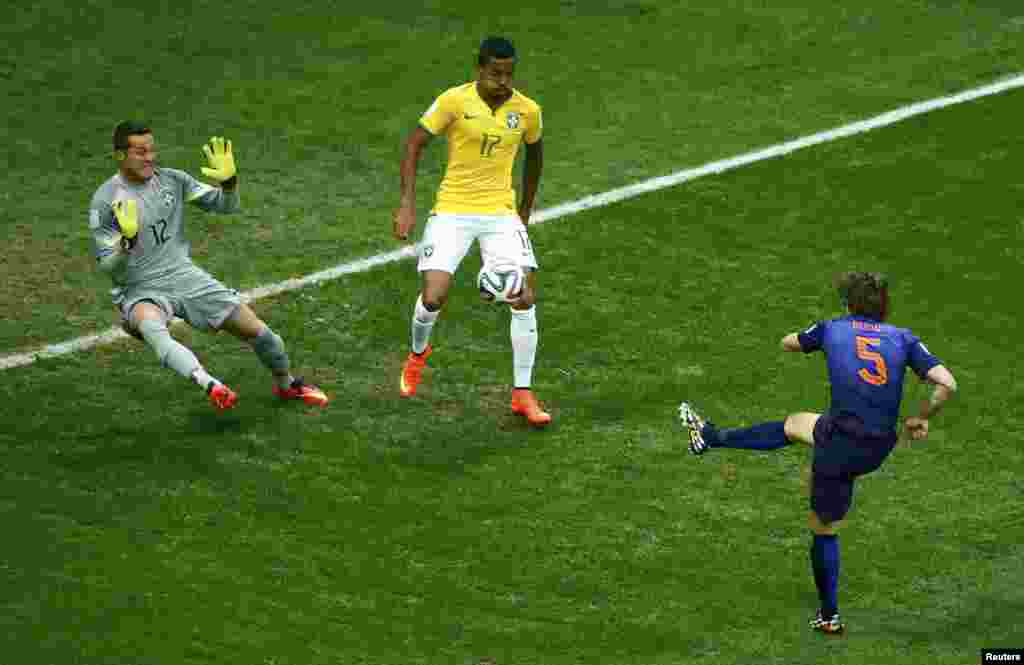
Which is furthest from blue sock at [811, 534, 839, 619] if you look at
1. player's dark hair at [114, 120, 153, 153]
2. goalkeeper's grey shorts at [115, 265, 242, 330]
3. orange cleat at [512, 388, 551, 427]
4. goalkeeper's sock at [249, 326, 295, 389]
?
player's dark hair at [114, 120, 153, 153]

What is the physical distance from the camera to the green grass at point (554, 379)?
10.9m

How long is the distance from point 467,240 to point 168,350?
7.30 ft

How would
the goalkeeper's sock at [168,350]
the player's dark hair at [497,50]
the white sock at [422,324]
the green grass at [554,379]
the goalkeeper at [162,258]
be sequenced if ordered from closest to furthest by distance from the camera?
the green grass at [554,379]
the goalkeeper's sock at [168,350]
the goalkeeper at [162,258]
the player's dark hair at [497,50]
the white sock at [422,324]

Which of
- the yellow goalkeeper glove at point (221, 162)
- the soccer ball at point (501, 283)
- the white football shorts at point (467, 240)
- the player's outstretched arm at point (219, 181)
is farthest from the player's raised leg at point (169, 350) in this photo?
the soccer ball at point (501, 283)

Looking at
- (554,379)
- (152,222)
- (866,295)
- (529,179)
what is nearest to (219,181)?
(152,222)

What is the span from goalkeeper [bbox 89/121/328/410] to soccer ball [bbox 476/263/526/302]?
1446 millimetres

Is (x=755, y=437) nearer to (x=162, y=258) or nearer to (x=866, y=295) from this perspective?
(x=866, y=295)

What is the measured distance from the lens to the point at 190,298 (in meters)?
13.1

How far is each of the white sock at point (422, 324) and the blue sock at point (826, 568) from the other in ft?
11.9

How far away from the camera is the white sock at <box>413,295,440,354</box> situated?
13445 mm

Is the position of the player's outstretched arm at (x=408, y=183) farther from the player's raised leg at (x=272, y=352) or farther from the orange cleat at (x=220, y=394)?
the orange cleat at (x=220, y=394)

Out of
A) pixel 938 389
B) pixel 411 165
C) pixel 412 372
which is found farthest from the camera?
pixel 412 372

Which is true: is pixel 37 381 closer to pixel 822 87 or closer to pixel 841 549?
pixel 841 549

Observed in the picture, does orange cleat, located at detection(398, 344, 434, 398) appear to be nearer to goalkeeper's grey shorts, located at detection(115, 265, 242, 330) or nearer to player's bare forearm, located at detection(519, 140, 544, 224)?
player's bare forearm, located at detection(519, 140, 544, 224)
